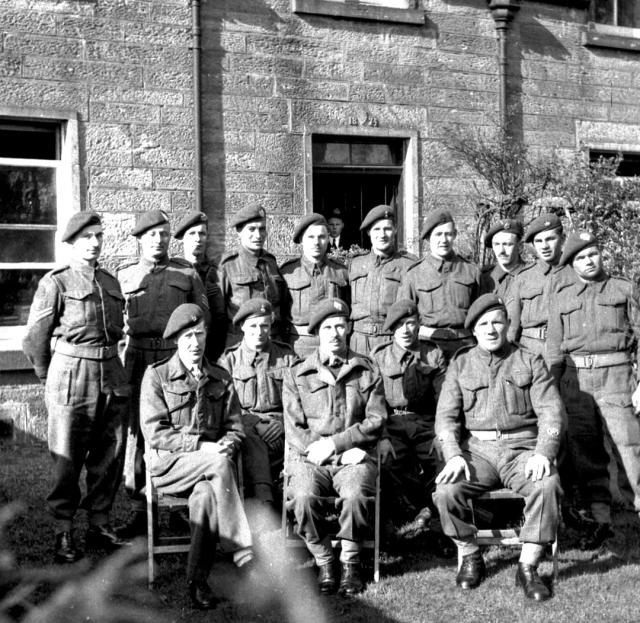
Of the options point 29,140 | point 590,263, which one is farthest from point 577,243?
point 29,140

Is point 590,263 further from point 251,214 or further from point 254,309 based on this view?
point 251,214

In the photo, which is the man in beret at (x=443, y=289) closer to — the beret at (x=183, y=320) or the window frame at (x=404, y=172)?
the beret at (x=183, y=320)

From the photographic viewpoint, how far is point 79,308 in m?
5.95

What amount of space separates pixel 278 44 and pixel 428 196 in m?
2.27

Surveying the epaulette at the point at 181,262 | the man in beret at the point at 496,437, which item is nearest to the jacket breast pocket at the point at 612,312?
the man in beret at the point at 496,437

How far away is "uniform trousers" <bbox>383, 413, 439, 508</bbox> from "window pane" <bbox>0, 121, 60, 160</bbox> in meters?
4.63

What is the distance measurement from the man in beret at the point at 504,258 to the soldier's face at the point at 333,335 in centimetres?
184

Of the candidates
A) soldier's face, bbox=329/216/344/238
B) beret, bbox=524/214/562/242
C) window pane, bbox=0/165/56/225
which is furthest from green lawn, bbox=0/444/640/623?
soldier's face, bbox=329/216/344/238

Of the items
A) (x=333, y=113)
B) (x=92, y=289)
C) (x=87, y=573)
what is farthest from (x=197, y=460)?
(x=333, y=113)

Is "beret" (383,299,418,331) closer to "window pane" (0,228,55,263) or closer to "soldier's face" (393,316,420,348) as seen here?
"soldier's face" (393,316,420,348)

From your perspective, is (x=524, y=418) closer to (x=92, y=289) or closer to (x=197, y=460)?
(x=197, y=460)

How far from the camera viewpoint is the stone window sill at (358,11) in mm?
9909

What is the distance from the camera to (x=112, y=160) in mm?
9234

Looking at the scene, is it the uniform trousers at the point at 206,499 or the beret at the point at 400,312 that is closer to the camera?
the uniform trousers at the point at 206,499
